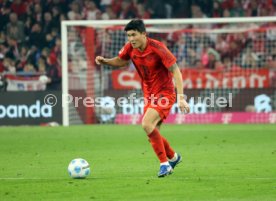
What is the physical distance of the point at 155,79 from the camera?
1098 cm

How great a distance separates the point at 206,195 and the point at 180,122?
13444 mm

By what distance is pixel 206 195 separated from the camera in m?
8.88

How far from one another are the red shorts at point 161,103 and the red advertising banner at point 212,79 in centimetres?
1115

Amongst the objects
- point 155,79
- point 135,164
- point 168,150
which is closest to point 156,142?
point 168,150

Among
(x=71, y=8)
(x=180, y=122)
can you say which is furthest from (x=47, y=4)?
(x=180, y=122)

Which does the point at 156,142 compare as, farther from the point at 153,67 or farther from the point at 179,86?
the point at 153,67

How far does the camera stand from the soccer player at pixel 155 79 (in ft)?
34.9

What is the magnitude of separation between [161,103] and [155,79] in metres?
0.35

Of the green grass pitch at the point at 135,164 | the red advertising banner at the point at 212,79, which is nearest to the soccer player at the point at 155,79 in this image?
the green grass pitch at the point at 135,164

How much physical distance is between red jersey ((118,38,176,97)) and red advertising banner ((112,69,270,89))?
1107cm

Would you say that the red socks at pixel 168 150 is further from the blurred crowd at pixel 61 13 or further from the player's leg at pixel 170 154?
the blurred crowd at pixel 61 13

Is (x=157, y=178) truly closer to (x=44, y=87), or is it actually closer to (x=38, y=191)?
(x=38, y=191)

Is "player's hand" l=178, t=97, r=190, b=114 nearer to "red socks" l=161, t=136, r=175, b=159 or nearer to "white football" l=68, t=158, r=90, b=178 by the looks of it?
"red socks" l=161, t=136, r=175, b=159

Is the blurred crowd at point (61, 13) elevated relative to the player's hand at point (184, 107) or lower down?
elevated
